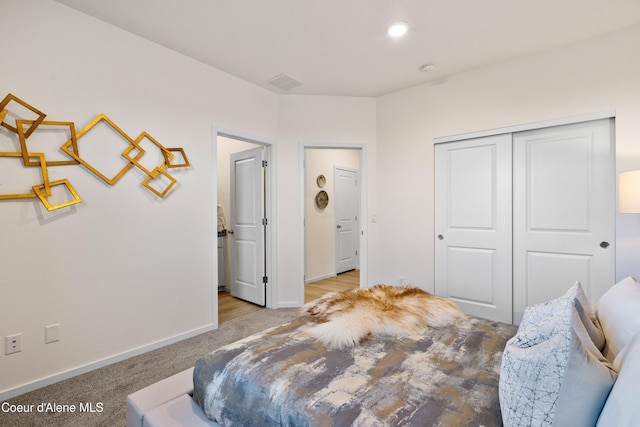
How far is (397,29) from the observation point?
8.09ft

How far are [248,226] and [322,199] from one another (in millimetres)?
1780

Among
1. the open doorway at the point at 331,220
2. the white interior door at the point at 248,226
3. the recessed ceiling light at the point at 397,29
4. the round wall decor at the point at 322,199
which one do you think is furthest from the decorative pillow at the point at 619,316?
the round wall decor at the point at 322,199

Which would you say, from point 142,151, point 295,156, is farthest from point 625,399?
point 295,156

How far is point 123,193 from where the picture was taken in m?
2.48

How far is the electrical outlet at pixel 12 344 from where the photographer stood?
1.93m

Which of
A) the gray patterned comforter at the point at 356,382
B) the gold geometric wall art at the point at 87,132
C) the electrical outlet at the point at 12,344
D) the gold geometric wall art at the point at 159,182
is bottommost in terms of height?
the electrical outlet at the point at 12,344

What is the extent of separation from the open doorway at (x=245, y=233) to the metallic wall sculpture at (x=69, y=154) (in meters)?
0.92

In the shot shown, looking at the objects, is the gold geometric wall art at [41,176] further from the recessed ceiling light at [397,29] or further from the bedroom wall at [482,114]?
the bedroom wall at [482,114]

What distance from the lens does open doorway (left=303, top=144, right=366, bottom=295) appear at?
5.18 m

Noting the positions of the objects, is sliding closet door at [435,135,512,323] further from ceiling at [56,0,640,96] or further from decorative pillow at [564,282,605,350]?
decorative pillow at [564,282,605,350]

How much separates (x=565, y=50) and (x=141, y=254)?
4.14 meters

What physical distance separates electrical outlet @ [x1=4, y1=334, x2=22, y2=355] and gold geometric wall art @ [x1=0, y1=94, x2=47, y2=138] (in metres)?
1.30

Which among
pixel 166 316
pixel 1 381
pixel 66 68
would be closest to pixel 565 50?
pixel 66 68

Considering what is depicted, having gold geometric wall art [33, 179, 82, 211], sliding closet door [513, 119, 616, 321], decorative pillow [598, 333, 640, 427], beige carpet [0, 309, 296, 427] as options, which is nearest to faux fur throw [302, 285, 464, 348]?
decorative pillow [598, 333, 640, 427]
